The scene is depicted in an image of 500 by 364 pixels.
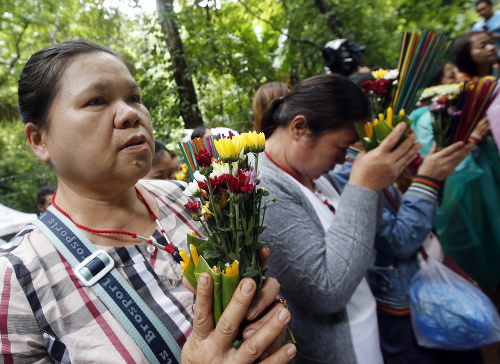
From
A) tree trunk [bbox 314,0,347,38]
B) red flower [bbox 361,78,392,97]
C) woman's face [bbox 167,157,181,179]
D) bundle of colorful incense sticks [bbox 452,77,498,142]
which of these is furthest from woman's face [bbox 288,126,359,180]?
tree trunk [bbox 314,0,347,38]

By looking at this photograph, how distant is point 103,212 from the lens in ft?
3.86

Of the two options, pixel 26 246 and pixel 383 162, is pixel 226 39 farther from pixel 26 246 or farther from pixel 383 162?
pixel 26 246

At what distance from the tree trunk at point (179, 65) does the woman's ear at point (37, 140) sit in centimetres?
416

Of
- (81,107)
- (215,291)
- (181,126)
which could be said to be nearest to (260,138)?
(215,291)

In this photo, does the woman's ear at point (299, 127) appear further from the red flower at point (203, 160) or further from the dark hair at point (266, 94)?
the dark hair at point (266, 94)

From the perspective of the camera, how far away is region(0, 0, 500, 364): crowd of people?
877mm

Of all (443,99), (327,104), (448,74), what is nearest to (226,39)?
(448,74)

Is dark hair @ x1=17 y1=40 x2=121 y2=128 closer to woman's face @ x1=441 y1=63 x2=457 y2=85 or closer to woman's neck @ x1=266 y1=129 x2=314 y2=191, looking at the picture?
woman's neck @ x1=266 y1=129 x2=314 y2=191

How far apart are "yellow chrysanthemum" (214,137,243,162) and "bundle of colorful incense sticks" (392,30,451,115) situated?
4.84 ft

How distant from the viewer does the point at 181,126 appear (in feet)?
17.8

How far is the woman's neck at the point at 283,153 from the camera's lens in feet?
5.53

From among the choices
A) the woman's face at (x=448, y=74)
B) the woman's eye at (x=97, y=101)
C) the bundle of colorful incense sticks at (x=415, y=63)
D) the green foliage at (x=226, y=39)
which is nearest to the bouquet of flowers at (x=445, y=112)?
the bundle of colorful incense sticks at (x=415, y=63)

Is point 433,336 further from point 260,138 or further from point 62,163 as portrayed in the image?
point 62,163

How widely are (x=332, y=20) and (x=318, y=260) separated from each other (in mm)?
5781
